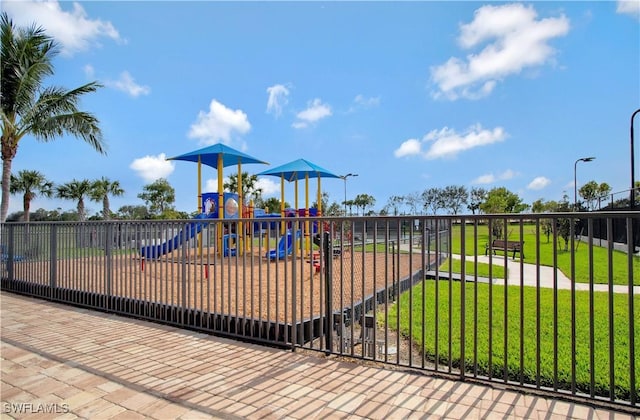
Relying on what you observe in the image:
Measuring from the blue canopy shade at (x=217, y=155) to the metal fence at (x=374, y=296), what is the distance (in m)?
5.60

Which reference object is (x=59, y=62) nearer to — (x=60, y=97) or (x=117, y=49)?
(x=60, y=97)

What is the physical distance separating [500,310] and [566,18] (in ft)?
28.1

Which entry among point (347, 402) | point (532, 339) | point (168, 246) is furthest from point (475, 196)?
point (347, 402)

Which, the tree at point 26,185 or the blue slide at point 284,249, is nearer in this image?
the blue slide at point 284,249

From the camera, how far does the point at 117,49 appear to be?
1056cm

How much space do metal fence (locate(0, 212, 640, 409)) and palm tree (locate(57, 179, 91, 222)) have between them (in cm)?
3136

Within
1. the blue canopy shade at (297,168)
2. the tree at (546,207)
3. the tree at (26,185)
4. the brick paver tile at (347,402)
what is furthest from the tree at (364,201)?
the brick paver tile at (347,402)

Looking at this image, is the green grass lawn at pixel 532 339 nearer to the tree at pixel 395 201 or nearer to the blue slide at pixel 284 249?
the blue slide at pixel 284 249

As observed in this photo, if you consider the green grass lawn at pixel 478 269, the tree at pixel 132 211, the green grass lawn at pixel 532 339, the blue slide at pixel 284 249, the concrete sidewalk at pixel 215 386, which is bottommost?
the green grass lawn at pixel 478 269

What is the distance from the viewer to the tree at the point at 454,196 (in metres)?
67.4

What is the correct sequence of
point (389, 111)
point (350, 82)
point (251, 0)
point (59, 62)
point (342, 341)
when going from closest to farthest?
point (342, 341), point (251, 0), point (59, 62), point (350, 82), point (389, 111)

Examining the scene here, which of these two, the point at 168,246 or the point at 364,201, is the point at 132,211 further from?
the point at 168,246

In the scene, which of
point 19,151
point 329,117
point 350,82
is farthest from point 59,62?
point 329,117

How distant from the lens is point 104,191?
1451 inches
